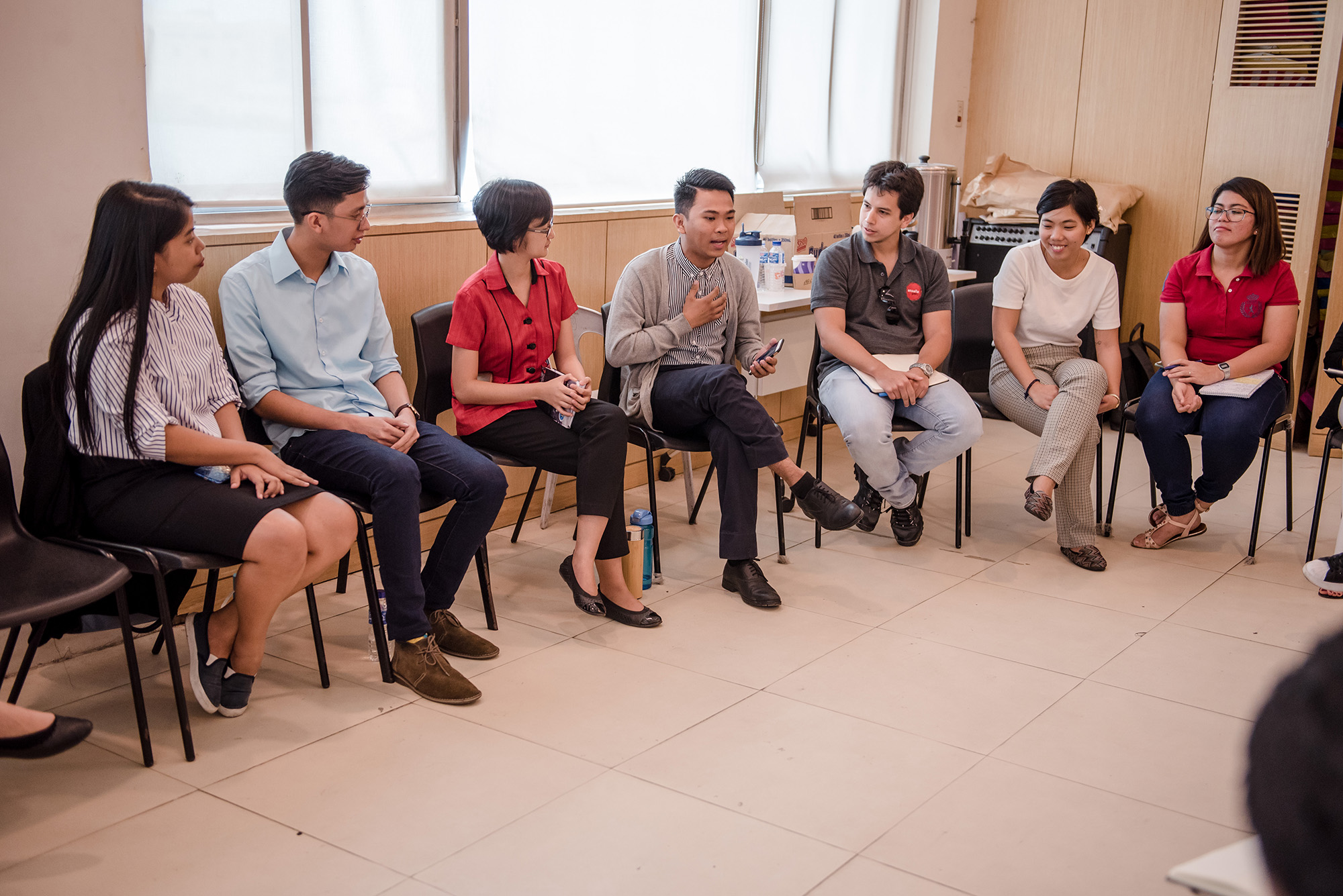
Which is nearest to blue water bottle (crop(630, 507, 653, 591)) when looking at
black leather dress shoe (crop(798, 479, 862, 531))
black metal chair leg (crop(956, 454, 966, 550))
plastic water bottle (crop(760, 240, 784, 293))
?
black leather dress shoe (crop(798, 479, 862, 531))

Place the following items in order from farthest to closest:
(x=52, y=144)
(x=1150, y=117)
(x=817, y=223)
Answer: (x=1150, y=117)
(x=817, y=223)
(x=52, y=144)

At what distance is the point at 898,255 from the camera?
369cm

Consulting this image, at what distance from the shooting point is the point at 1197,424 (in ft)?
11.9

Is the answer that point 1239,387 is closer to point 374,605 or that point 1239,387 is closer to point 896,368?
point 896,368

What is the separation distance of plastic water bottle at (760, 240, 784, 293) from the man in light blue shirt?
5.74 ft

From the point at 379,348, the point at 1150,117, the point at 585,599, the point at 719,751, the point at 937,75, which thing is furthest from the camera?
the point at 937,75

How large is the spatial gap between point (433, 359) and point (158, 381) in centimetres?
87

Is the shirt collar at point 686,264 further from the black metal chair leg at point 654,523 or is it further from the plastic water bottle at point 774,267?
the plastic water bottle at point 774,267

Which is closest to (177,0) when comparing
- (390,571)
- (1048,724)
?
(390,571)

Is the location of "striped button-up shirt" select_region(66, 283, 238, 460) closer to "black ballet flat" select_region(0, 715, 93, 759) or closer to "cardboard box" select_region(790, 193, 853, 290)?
"black ballet flat" select_region(0, 715, 93, 759)

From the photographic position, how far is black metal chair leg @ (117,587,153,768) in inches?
85.7

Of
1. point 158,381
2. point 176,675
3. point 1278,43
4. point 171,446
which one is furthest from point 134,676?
point 1278,43

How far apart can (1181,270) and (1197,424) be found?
0.53 metres

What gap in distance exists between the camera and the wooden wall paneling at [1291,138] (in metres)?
4.91
